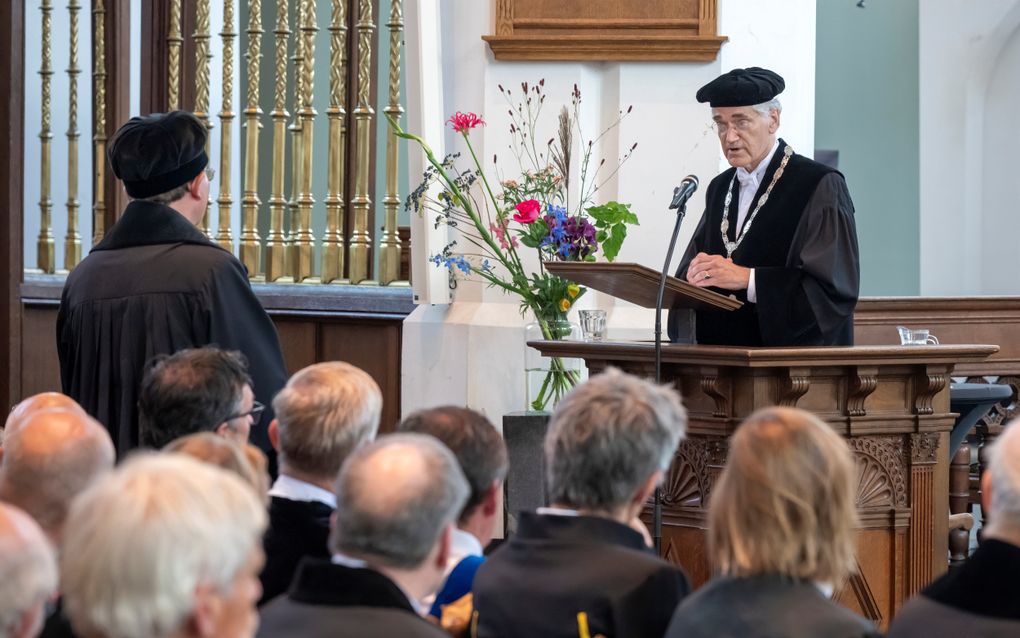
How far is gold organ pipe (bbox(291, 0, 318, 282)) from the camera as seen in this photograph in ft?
22.5

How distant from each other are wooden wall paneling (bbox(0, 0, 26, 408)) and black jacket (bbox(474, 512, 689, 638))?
6.26m

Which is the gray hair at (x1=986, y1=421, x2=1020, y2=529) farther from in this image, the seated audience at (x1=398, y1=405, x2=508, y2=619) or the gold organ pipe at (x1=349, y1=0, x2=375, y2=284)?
the gold organ pipe at (x1=349, y1=0, x2=375, y2=284)

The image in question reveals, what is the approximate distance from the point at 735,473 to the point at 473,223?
3.87 m

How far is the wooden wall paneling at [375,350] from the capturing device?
6.66m

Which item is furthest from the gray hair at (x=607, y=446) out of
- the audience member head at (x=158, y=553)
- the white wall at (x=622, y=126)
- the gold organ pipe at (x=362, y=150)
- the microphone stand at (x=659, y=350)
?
the gold organ pipe at (x=362, y=150)

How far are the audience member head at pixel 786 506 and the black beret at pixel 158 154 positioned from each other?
2.20 m

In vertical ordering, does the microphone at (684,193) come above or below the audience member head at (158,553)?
above

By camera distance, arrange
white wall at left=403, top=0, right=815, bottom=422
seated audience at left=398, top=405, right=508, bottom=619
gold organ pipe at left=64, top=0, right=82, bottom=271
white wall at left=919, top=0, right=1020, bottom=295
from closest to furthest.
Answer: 1. seated audience at left=398, top=405, right=508, bottom=619
2. white wall at left=403, top=0, right=815, bottom=422
3. gold organ pipe at left=64, top=0, right=82, bottom=271
4. white wall at left=919, top=0, right=1020, bottom=295

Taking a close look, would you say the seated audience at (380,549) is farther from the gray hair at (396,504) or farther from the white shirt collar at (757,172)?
the white shirt collar at (757,172)

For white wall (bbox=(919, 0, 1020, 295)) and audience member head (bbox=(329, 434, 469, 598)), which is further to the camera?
white wall (bbox=(919, 0, 1020, 295))

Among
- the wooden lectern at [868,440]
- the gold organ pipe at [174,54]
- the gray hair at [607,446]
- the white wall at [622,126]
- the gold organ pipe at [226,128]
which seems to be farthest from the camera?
the gold organ pipe at [174,54]

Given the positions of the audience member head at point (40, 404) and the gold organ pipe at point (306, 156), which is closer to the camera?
the audience member head at point (40, 404)

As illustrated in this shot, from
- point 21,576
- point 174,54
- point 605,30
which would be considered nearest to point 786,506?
point 21,576

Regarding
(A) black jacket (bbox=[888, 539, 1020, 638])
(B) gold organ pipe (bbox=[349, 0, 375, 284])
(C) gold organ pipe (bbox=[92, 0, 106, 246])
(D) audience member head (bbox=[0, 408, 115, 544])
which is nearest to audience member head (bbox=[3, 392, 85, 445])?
(D) audience member head (bbox=[0, 408, 115, 544])
